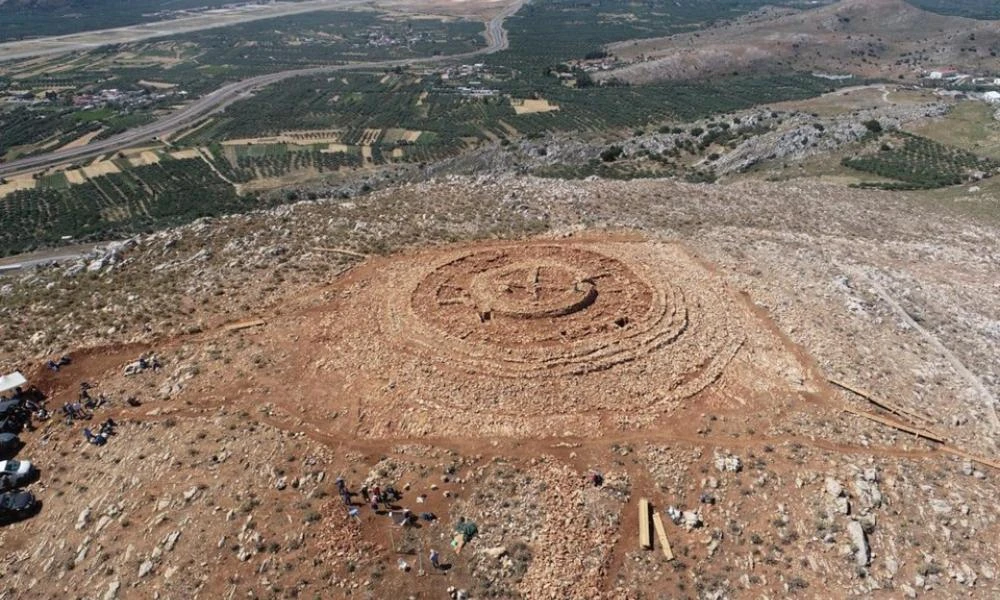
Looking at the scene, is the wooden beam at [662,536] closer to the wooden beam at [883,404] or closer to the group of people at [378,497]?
the group of people at [378,497]

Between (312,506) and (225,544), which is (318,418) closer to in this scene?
(312,506)

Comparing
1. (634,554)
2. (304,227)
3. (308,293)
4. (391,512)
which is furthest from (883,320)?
(304,227)

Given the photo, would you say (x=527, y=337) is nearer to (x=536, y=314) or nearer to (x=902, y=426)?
(x=536, y=314)

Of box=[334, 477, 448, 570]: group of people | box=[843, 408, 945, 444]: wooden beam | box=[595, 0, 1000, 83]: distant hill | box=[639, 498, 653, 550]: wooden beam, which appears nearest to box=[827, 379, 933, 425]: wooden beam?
box=[843, 408, 945, 444]: wooden beam

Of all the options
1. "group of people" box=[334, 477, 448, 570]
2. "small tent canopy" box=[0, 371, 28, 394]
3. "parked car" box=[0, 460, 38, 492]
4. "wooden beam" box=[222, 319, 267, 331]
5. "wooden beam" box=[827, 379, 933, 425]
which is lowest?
"wooden beam" box=[827, 379, 933, 425]

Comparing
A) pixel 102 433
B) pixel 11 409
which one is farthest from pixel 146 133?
pixel 102 433

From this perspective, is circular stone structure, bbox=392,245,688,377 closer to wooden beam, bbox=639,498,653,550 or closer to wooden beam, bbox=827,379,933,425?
wooden beam, bbox=639,498,653,550
